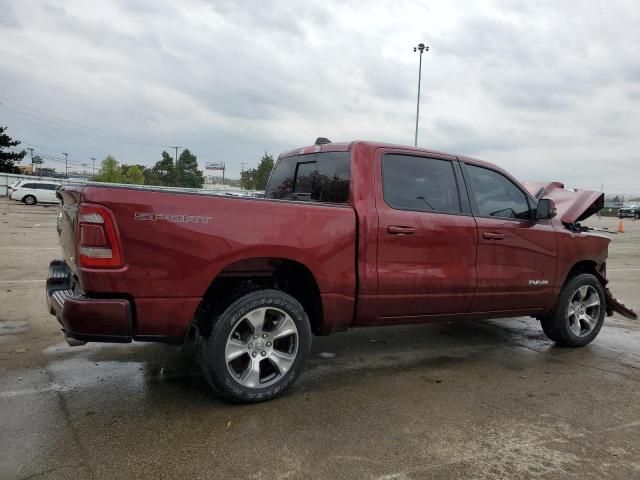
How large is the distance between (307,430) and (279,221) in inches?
53.9

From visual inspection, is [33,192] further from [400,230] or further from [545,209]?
[545,209]

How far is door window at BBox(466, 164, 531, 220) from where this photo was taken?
15.2 feet

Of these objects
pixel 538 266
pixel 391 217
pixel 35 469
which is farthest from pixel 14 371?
pixel 538 266

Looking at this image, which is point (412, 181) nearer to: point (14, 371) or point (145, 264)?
point (145, 264)

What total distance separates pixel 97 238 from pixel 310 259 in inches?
55.0

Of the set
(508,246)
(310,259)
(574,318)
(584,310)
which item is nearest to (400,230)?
(310,259)

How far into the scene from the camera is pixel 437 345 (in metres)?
5.29

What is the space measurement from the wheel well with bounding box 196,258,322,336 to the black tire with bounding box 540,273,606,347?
2761 millimetres

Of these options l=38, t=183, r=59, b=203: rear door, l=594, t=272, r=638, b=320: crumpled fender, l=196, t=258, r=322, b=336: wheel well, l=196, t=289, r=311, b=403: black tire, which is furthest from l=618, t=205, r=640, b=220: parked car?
l=196, t=289, r=311, b=403: black tire

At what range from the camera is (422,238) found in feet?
13.4

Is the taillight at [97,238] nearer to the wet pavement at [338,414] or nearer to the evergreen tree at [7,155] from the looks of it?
the wet pavement at [338,414]

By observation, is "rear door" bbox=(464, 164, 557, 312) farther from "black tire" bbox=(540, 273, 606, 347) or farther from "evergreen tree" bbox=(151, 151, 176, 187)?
"evergreen tree" bbox=(151, 151, 176, 187)

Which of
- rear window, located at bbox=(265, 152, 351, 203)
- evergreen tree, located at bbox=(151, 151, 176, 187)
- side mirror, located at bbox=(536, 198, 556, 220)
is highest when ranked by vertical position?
evergreen tree, located at bbox=(151, 151, 176, 187)

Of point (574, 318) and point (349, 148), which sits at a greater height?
point (349, 148)
